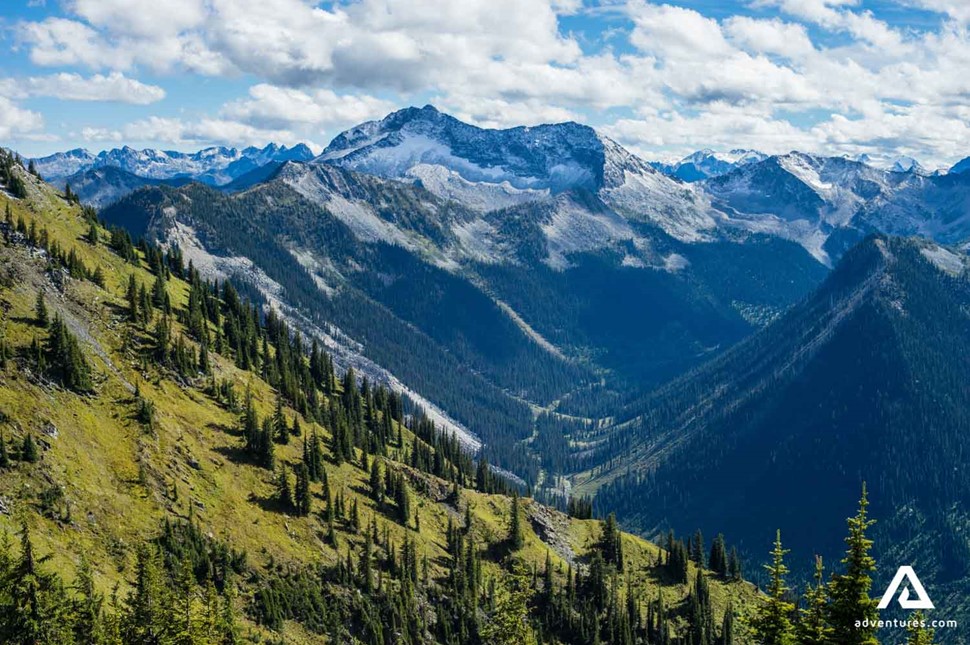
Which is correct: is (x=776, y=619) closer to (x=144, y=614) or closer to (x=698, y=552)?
(x=144, y=614)

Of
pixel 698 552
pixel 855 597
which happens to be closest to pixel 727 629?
pixel 698 552

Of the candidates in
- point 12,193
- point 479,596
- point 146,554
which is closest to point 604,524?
point 479,596

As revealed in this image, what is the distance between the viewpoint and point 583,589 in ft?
477

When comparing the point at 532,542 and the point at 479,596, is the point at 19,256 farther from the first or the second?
the point at 532,542

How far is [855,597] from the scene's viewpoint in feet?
124

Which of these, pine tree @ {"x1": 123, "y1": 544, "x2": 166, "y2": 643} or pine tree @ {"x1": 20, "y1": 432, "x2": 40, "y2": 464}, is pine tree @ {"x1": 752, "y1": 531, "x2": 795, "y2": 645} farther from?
pine tree @ {"x1": 20, "y1": 432, "x2": 40, "y2": 464}

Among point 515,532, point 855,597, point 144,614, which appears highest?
point 855,597

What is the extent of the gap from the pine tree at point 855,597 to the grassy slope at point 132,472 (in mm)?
74977

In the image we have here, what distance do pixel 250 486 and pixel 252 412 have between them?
1496 centimetres

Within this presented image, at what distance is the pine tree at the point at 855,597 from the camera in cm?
3731

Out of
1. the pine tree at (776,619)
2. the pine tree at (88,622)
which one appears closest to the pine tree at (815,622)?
the pine tree at (776,619)

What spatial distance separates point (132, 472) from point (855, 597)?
96.6 meters

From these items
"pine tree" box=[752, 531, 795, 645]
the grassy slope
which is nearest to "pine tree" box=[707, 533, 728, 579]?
the grassy slope

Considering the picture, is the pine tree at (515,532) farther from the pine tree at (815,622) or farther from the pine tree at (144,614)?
the pine tree at (815,622)
